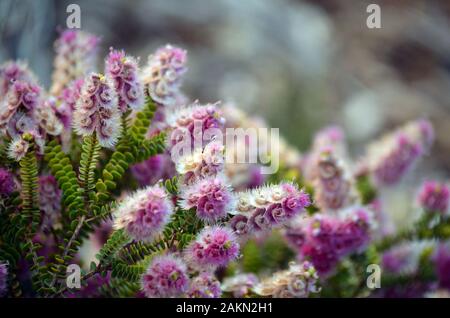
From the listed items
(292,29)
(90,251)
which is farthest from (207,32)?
(90,251)

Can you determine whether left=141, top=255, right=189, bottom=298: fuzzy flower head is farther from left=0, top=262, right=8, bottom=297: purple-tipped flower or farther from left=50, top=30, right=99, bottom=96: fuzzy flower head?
left=50, top=30, right=99, bottom=96: fuzzy flower head

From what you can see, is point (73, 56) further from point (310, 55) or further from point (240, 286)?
point (310, 55)

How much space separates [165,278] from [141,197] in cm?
11

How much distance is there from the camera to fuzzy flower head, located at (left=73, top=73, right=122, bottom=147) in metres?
0.74

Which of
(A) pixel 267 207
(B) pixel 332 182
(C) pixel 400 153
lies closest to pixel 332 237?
(B) pixel 332 182

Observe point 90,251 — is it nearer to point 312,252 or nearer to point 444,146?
point 312,252

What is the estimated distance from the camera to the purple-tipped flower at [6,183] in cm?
79

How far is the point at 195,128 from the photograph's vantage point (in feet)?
2.65

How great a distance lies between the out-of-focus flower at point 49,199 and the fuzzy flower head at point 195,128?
0.17 metres

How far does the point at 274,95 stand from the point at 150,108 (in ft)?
5.84

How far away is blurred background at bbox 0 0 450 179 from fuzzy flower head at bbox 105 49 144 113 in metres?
1.73

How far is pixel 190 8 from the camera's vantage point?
276 centimetres

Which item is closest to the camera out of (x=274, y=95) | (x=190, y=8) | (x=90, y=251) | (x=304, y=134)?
(x=90, y=251)

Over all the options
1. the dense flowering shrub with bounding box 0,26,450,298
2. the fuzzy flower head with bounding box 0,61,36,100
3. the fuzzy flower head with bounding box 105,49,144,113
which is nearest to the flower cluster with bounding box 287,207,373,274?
the dense flowering shrub with bounding box 0,26,450,298
